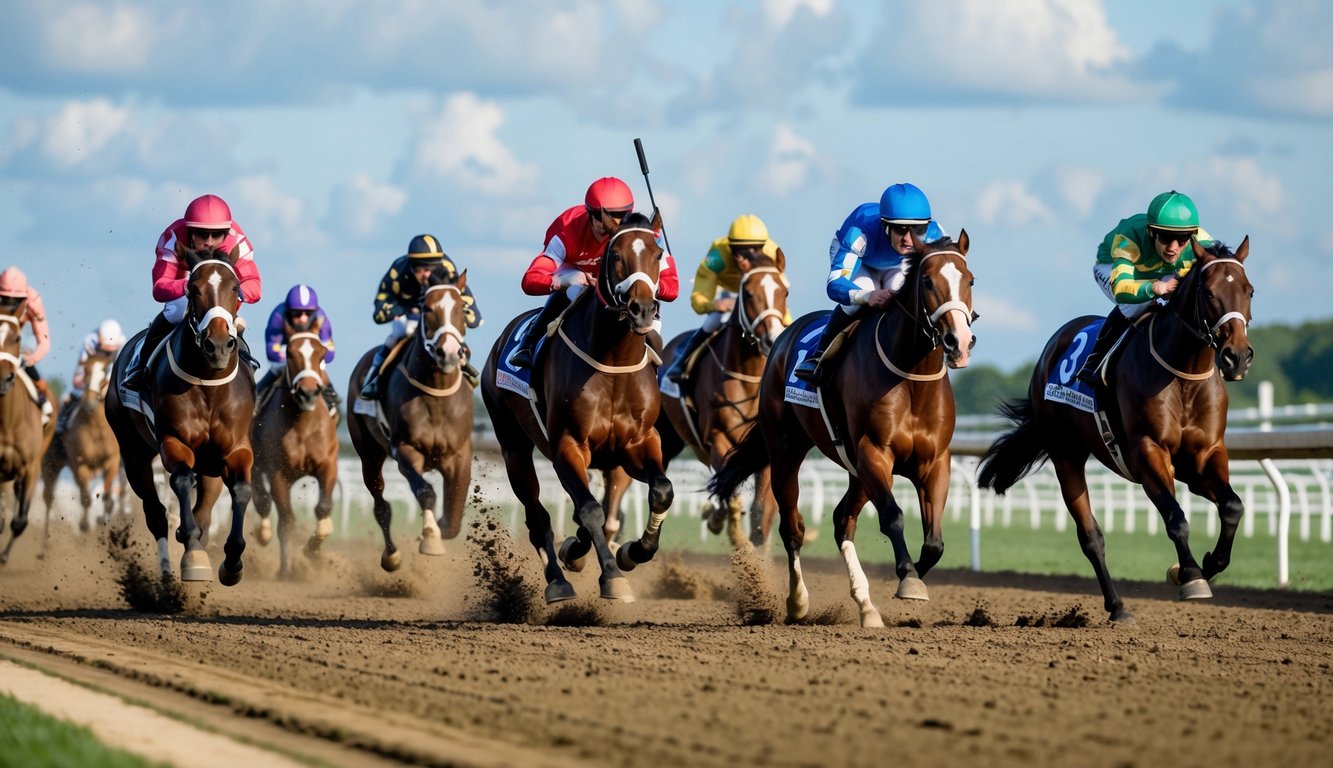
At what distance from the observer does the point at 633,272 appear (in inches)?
347

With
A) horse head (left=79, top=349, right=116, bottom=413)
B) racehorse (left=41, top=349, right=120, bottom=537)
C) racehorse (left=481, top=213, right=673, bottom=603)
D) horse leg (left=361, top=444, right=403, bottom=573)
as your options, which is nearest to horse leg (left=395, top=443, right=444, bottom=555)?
horse leg (left=361, top=444, right=403, bottom=573)

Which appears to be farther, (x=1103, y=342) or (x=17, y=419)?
(x=17, y=419)

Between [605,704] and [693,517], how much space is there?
18.9 m

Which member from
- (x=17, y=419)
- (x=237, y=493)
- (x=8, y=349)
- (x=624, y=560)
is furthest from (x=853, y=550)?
(x=17, y=419)

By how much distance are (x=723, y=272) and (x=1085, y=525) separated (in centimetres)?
469

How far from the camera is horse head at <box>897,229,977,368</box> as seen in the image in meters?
8.23

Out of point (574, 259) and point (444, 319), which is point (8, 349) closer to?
point (444, 319)

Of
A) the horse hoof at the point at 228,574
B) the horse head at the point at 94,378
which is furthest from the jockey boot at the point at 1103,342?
the horse head at the point at 94,378

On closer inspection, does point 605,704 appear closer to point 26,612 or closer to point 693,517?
point 26,612

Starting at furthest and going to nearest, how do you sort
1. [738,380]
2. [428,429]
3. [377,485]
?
[377,485]
[428,429]
[738,380]

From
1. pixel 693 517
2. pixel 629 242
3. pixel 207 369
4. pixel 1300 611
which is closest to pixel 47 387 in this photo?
pixel 207 369

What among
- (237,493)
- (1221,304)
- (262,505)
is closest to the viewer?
(1221,304)

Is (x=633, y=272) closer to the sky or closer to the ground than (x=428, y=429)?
closer to the sky

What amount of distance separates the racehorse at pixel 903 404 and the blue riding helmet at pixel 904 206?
0.36 m
